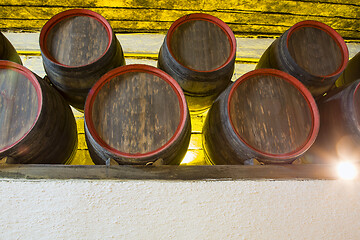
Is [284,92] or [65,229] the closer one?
[65,229]

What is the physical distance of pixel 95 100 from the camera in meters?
1.38

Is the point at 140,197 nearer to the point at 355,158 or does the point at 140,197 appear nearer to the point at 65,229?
the point at 65,229

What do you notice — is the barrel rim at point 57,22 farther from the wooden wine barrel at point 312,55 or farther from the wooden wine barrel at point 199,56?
the wooden wine barrel at point 312,55

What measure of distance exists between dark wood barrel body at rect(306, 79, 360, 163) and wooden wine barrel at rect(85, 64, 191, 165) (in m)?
0.89

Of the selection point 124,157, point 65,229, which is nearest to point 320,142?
point 124,157

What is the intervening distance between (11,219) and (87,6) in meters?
2.19

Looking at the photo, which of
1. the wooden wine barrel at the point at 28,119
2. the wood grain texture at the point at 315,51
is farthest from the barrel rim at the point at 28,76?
the wood grain texture at the point at 315,51

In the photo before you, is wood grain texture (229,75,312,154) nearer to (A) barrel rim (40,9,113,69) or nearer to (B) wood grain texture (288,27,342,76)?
(B) wood grain texture (288,27,342,76)

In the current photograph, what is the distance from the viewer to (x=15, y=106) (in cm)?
133

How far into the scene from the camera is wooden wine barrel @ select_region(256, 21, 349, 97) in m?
1.69

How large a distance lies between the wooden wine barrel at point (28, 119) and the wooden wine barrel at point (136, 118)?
22 centimetres

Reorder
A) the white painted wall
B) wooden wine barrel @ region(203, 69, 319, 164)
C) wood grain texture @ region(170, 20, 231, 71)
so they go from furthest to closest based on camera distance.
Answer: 1. wood grain texture @ region(170, 20, 231, 71)
2. wooden wine barrel @ region(203, 69, 319, 164)
3. the white painted wall

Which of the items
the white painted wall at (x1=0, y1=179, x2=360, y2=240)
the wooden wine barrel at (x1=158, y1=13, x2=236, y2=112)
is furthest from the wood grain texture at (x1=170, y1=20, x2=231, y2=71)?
the white painted wall at (x1=0, y1=179, x2=360, y2=240)

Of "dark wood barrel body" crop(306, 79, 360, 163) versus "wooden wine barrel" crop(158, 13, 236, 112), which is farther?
"wooden wine barrel" crop(158, 13, 236, 112)
